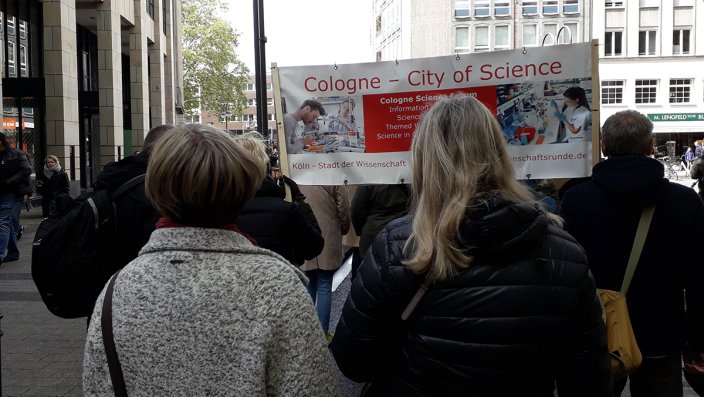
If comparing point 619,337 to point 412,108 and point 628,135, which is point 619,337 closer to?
point 628,135

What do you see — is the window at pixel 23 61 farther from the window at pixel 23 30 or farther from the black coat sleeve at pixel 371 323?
the black coat sleeve at pixel 371 323

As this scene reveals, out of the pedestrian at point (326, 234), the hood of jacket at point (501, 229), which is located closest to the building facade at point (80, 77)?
the pedestrian at point (326, 234)

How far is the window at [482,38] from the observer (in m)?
65.0

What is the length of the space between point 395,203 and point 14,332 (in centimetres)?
379

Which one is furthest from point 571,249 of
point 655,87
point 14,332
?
point 655,87

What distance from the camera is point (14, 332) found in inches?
278

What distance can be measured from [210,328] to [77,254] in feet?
6.24

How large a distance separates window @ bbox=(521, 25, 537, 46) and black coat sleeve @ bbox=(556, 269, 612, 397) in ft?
212

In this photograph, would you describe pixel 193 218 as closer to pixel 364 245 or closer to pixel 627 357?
pixel 627 357

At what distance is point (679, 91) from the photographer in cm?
5753

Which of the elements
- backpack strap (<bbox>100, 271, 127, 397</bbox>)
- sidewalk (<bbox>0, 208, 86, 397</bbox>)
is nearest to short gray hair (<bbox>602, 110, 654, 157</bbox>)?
backpack strap (<bbox>100, 271, 127, 397</bbox>)

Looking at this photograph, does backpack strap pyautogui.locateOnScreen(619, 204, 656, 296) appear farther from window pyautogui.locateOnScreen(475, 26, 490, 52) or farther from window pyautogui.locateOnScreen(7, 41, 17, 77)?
window pyautogui.locateOnScreen(475, 26, 490, 52)

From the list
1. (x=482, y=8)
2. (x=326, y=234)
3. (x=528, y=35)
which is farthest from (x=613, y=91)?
(x=326, y=234)

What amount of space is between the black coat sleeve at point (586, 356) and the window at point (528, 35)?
64.7m
